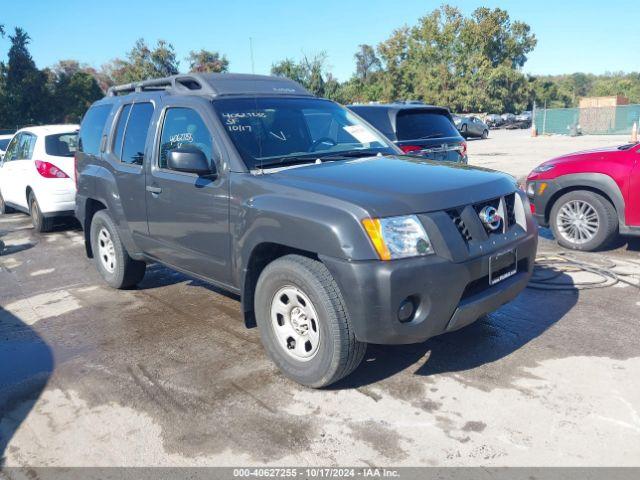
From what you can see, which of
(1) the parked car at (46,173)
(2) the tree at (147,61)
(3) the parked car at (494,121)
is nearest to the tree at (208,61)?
(2) the tree at (147,61)

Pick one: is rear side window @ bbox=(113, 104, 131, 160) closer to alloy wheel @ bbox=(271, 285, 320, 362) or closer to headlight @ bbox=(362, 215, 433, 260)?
alloy wheel @ bbox=(271, 285, 320, 362)

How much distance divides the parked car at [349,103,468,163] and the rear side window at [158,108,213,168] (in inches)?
157

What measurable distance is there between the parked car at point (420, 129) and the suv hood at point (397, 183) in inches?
153

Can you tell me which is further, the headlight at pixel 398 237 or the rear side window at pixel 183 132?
the rear side window at pixel 183 132

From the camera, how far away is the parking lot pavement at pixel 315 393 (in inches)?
117

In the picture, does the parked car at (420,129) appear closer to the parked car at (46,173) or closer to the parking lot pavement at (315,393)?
the parking lot pavement at (315,393)

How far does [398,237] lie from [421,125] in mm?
5567

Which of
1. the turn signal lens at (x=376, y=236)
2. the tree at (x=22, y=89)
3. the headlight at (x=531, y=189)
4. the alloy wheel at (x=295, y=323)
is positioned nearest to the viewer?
the turn signal lens at (x=376, y=236)

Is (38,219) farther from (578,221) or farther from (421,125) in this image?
(578,221)

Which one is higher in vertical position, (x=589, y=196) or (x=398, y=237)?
(x=398, y=237)

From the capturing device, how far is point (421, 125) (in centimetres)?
833

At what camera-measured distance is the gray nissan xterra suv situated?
3.13 metres

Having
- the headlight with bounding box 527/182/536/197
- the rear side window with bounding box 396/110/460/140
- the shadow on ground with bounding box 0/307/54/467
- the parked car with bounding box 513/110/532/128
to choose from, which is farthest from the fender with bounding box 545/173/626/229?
the parked car with bounding box 513/110/532/128

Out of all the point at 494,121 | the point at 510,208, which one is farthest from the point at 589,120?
the point at 510,208
